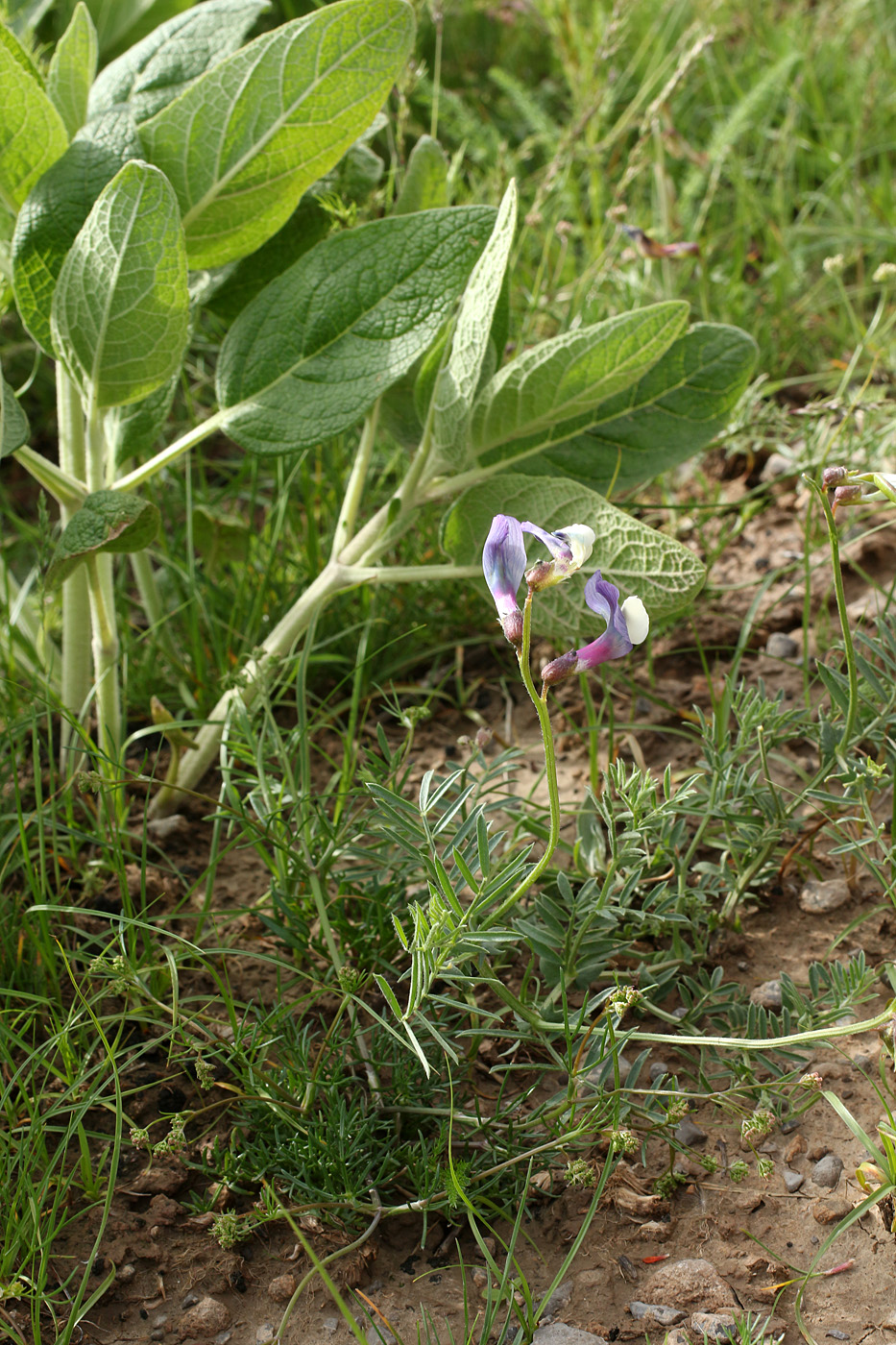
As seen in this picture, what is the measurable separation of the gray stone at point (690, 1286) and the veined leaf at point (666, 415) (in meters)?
0.93

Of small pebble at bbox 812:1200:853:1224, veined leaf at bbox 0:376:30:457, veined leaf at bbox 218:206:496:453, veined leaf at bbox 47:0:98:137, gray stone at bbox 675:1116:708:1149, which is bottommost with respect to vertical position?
small pebble at bbox 812:1200:853:1224

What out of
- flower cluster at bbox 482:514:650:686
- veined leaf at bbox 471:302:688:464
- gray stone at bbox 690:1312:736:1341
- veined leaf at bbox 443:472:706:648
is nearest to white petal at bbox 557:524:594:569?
flower cluster at bbox 482:514:650:686

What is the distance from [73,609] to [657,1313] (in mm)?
1134

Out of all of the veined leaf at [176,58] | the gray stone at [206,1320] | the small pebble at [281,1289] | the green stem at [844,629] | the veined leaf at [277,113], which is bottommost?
the small pebble at [281,1289]

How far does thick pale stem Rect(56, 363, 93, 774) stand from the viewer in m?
1.51

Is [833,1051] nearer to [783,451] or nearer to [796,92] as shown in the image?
[783,451]

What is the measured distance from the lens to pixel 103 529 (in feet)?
4.12

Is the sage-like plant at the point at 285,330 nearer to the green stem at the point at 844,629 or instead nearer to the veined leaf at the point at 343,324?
the veined leaf at the point at 343,324

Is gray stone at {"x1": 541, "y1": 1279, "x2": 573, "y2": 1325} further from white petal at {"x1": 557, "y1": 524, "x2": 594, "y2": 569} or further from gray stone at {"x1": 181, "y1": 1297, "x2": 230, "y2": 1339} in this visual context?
white petal at {"x1": 557, "y1": 524, "x2": 594, "y2": 569}

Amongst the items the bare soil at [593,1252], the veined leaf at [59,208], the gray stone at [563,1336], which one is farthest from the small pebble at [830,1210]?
the veined leaf at [59,208]

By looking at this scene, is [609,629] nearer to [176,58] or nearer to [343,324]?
[343,324]

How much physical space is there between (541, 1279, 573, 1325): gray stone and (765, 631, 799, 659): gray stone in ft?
3.29

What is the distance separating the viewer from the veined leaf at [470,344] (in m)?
1.27

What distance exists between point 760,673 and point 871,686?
468mm
